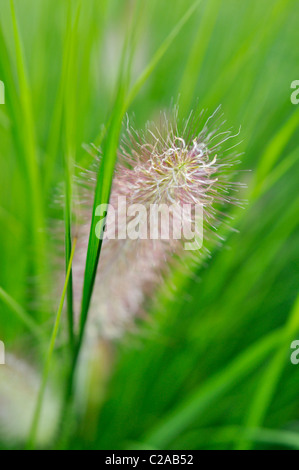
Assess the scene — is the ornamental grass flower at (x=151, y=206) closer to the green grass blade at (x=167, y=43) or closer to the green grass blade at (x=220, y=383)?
the green grass blade at (x=167, y=43)

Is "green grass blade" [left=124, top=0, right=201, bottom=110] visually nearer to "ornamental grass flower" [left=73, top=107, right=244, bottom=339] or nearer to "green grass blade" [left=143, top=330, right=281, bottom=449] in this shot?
"ornamental grass flower" [left=73, top=107, right=244, bottom=339]

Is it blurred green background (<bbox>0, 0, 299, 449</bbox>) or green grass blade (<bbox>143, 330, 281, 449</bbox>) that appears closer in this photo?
green grass blade (<bbox>143, 330, 281, 449</bbox>)

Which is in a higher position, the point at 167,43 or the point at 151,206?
the point at 167,43

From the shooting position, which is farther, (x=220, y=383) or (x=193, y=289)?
(x=193, y=289)

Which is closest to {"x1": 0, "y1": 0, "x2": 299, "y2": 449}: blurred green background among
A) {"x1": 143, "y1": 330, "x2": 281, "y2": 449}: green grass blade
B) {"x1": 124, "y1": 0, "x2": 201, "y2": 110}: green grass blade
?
{"x1": 143, "y1": 330, "x2": 281, "y2": 449}: green grass blade

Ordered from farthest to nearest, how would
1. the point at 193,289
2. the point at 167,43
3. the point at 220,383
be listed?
the point at 193,289, the point at 220,383, the point at 167,43

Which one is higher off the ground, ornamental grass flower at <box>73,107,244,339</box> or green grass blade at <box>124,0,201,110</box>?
green grass blade at <box>124,0,201,110</box>

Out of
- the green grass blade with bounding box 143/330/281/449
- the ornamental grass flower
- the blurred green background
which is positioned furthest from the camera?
the blurred green background

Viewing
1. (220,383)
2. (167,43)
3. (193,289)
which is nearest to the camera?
(167,43)

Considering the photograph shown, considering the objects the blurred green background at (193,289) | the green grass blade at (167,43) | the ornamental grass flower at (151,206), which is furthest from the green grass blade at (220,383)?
the green grass blade at (167,43)

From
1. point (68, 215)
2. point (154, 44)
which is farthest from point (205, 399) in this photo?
point (154, 44)

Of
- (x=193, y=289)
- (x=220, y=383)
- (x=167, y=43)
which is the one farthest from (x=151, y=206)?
(x=193, y=289)

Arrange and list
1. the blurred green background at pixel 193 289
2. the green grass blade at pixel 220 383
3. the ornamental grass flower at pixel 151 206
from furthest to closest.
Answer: the blurred green background at pixel 193 289, the green grass blade at pixel 220 383, the ornamental grass flower at pixel 151 206

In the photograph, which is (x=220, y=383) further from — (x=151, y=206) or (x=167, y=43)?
(x=167, y=43)
